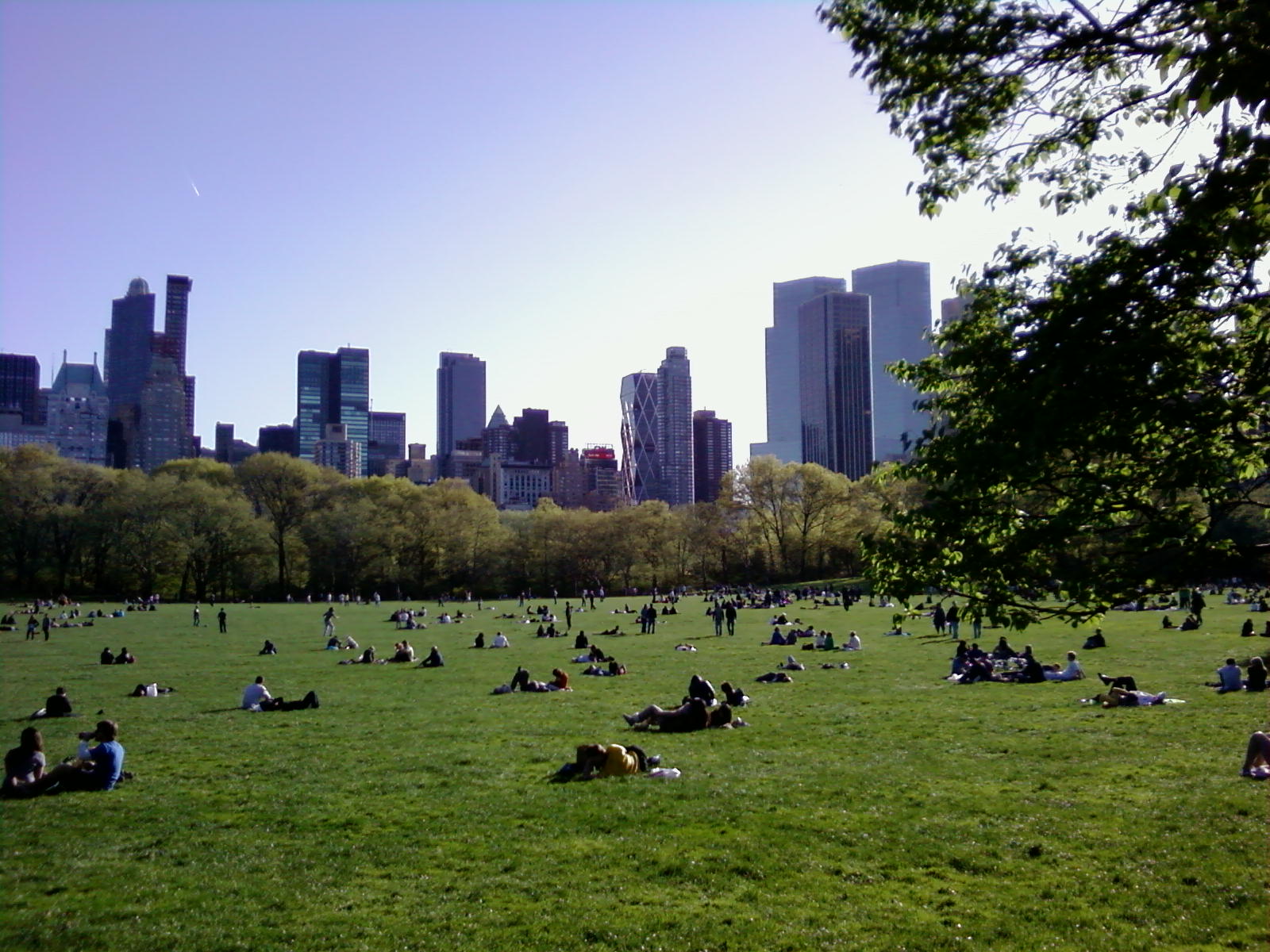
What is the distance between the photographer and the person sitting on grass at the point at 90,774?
1276 cm

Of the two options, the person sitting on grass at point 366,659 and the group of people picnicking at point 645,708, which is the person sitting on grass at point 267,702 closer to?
the group of people picnicking at point 645,708

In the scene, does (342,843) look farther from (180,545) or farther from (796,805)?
(180,545)

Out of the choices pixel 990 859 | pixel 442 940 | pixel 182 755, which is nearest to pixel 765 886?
pixel 990 859

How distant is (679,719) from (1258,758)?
8.35 metres

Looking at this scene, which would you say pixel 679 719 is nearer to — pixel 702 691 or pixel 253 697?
pixel 702 691

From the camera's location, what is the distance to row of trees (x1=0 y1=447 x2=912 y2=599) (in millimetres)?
81812

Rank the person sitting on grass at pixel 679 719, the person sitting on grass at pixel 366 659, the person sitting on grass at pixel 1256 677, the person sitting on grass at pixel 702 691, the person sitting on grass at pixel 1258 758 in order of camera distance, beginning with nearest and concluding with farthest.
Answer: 1. the person sitting on grass at pixel 1258 758
2. the person sitting on grass at pixel 679 719
3. the person sitting on grass at pixel 1256 677
4. the person sitting on grass at pixel 702 691
5. the person sitting on grass at pixel 366 659

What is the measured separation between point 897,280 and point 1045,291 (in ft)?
488

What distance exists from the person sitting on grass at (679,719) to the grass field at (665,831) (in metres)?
0.40

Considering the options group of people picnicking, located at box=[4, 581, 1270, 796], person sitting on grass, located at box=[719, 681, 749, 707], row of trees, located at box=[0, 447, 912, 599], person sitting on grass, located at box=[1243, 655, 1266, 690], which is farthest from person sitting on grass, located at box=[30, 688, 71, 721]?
row of trees, located at box=[0, 447, 912, 599]

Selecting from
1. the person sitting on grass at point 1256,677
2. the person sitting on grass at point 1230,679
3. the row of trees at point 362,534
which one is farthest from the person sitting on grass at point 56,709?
the row of trees at point 362,534

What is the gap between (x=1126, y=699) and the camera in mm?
17953

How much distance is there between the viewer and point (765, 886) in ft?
28.8

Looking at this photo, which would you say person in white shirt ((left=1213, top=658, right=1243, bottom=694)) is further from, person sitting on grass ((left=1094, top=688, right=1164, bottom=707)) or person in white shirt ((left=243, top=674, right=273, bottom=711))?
person in white shirt ((left=243, top=674, right=273, bottom=711))
